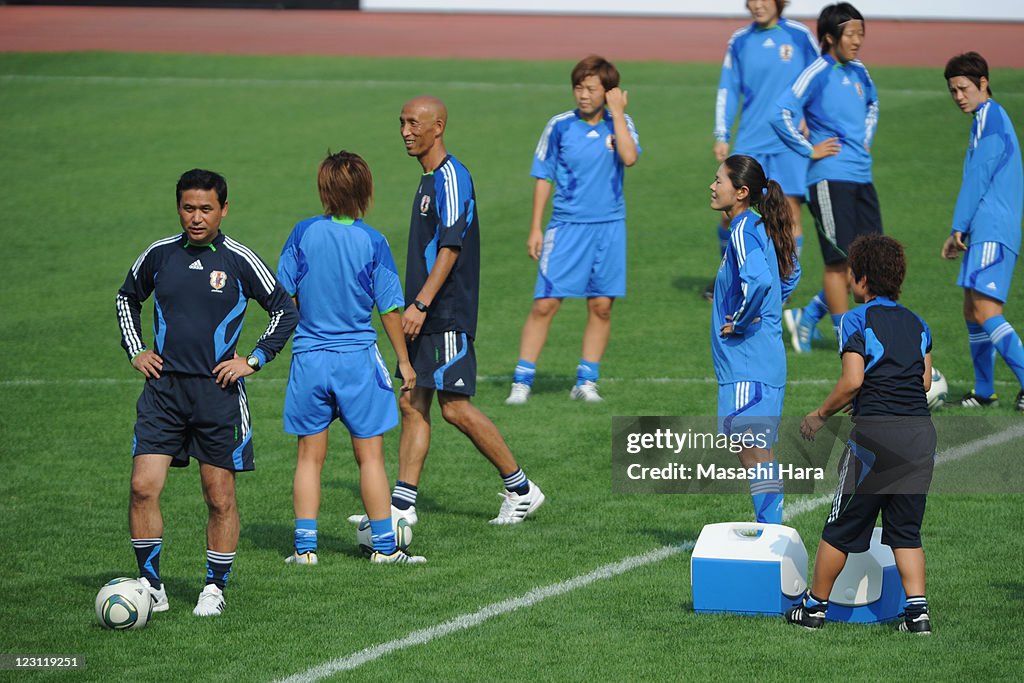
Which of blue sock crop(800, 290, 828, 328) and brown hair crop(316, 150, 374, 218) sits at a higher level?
brown hair crop(316, 150, 374, 218)

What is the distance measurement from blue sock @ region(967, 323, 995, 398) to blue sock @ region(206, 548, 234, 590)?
18.9ft

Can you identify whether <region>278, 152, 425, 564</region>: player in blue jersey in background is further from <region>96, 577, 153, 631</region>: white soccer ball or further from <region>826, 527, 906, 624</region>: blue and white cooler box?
<region>826, 527, 906, 624</region>: blue and white cooler box

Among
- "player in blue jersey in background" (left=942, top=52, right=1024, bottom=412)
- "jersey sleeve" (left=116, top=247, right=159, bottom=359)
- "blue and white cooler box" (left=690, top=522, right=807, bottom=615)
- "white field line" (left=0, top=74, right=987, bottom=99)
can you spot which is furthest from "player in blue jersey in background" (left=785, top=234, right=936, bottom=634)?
"white field line" (left=0, top=74, right=987, bottom=99)

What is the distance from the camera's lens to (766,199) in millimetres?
7172

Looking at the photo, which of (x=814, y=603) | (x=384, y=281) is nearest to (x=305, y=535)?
(x=384, y=281)

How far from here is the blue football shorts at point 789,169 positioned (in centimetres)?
1329

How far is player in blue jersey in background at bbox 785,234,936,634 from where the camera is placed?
6199mm

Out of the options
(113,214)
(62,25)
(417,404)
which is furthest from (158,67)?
(417,404)

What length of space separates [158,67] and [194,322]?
2113cm

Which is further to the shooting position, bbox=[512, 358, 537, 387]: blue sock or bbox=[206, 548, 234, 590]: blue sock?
bbox=[512, 358, 537, 387]: blue sock

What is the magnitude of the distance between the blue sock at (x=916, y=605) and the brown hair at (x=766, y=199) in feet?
5.88

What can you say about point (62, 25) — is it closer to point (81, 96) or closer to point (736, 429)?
point (81, 96)

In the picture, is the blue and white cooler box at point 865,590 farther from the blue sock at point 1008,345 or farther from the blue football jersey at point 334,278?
the blue sock at point 1008,345

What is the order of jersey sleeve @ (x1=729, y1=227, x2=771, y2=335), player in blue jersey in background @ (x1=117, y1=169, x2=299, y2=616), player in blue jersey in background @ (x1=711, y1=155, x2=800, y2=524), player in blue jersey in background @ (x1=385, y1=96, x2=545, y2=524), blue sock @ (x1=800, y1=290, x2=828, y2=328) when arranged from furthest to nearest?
blue sock @ (x1=800, y1=290, x2=828, y2=328)
player in blue jersey in background @ (x1=385, y1=96, x2=545, y2=524)
player in blue jersey in background @ (x1=711, y1=155, x2=800, y2=524)
jersey sleeve @ (x1=729, y1=227, x2=771, y2=335)
player in blue jersey in background @ (x1=117, y1=169, x2=299, y2=616)
